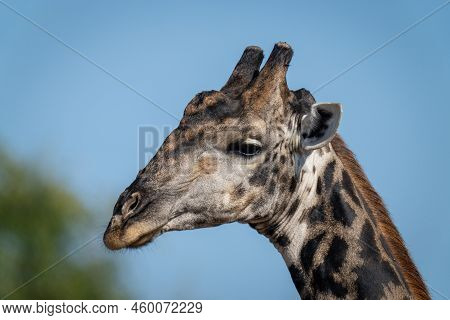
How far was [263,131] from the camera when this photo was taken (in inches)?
419

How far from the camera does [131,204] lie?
33.3 ft

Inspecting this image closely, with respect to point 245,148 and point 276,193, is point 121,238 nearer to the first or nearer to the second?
point 245,148

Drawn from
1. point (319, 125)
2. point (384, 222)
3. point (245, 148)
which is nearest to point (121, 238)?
point (245, 148)

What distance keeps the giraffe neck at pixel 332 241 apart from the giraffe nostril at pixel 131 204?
164 cm

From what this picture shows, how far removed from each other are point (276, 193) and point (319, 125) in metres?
0.91

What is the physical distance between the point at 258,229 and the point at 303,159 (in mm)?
971

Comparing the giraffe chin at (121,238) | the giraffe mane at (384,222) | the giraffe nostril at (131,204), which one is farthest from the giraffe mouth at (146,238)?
the giraffe mane at (384,222)

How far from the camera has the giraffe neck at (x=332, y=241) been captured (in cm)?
1027

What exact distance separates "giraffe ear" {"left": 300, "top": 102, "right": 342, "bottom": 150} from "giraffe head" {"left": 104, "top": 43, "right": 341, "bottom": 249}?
1 cm

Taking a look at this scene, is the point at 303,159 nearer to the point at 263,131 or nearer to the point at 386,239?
the point at 263,131

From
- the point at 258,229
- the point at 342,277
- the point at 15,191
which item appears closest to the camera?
the point at 342,277

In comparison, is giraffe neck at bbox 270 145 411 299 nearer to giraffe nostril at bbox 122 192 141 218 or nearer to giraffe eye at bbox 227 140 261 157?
giraffe eye at bbox 227 140 261 157

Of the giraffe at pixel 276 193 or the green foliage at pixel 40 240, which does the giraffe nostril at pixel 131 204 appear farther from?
the green foliage at pixel 40 240
